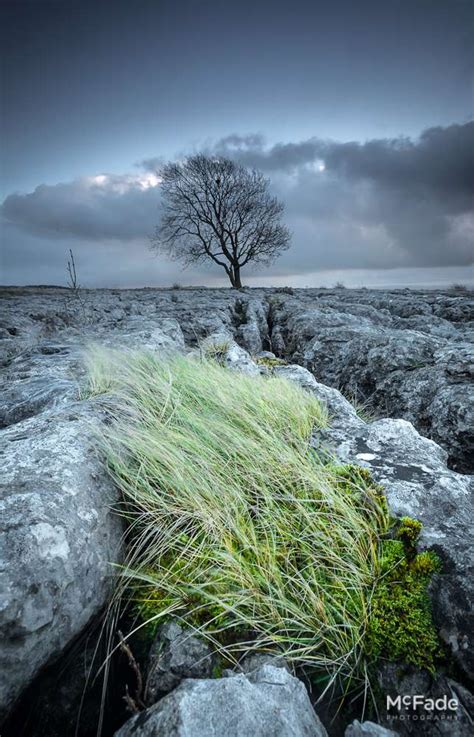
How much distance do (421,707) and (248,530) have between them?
0.83 metres

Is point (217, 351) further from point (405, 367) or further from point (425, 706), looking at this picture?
point (425, 706)

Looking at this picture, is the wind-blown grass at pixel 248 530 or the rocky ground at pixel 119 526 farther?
the wind-blown grass at pixel 248 530

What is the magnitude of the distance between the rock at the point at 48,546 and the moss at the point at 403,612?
112 cm

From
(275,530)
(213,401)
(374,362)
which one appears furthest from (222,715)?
(374,362)

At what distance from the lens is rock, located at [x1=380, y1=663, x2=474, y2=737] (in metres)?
0.99

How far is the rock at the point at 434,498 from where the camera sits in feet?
3.87

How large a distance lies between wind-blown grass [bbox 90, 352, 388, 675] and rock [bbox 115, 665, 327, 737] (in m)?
0.16

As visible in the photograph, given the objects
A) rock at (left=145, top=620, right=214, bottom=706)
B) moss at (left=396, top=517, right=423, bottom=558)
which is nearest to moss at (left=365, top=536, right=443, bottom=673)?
moss at (left=396, top=517, right=423, bottom=558)

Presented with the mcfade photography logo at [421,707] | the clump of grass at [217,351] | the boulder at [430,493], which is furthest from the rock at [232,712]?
the clump of grass at [217,351]

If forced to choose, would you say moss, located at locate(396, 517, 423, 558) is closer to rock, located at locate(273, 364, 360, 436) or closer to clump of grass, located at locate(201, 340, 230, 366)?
rock, located at locate(273, 364, 360, 436)

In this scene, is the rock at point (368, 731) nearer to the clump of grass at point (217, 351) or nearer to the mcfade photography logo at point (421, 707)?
the mcfade photography logo at point (421, 707)

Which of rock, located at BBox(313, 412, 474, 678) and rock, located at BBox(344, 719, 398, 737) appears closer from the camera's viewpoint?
rock, located at BBox(344, 719, 398, 737)

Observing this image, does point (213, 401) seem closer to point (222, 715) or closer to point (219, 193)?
point (222, 715)

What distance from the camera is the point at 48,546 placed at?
1.26m
